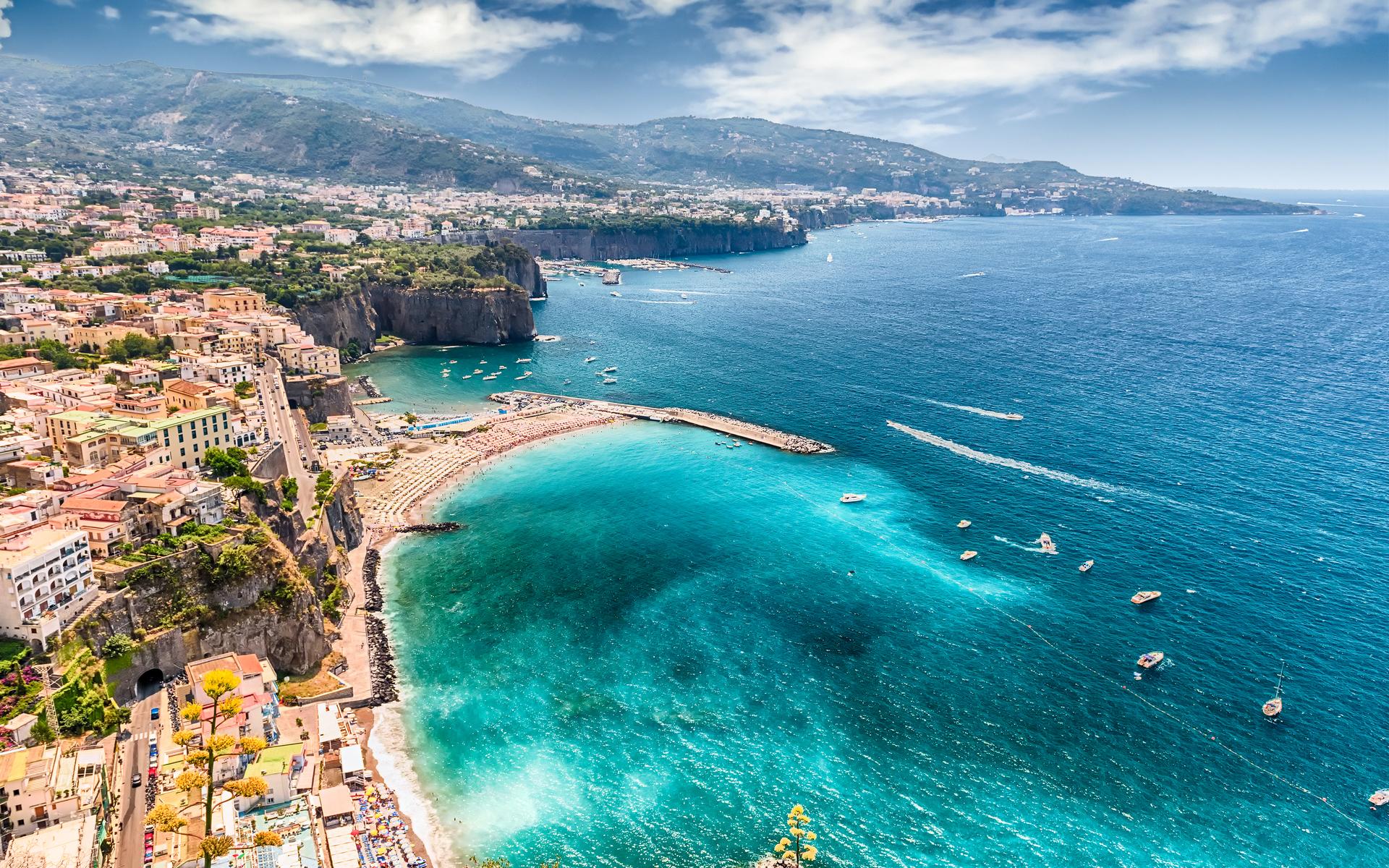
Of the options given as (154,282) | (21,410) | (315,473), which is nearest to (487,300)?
(154,282)

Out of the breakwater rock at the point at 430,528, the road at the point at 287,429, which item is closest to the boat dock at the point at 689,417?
the road at the point at 287,429

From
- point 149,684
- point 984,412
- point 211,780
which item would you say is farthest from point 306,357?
point 984,412

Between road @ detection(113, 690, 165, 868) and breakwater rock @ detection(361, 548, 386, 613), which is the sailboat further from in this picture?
road @ detection(113, 690, 165, 868)

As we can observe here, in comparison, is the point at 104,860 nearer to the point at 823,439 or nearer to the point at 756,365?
the point at 823,439

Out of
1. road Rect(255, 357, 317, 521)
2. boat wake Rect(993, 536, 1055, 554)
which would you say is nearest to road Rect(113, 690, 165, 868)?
road Rect(255, 357, 317, 521)

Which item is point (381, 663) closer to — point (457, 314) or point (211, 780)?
point (211, 780)

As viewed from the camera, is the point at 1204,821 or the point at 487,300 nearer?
the point at 1204,821

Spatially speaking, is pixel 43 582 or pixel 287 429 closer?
pixel 43 582
